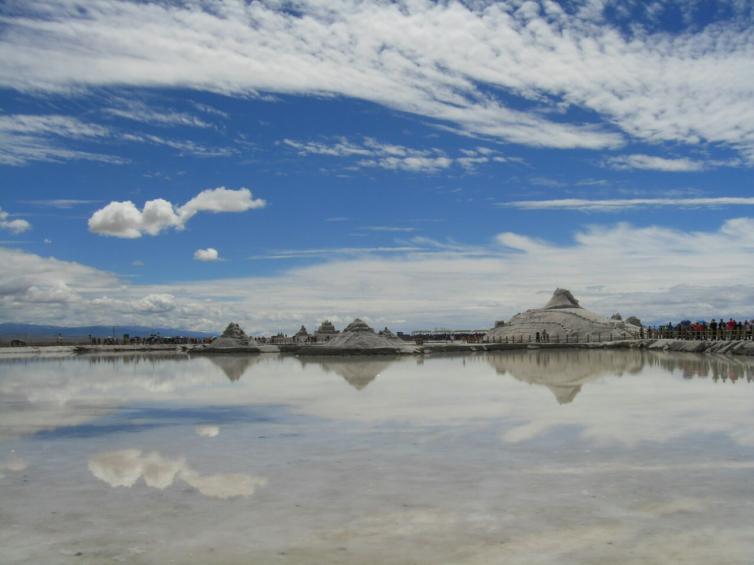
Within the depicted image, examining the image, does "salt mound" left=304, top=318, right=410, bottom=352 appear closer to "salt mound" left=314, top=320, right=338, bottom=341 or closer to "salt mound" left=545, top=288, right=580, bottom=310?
"salt mound" left=314, top=320, right=338, bottom=341

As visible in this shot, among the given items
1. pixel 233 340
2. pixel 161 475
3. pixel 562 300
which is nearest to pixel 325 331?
pixel 233 340

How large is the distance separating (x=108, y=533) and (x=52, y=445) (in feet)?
18.1

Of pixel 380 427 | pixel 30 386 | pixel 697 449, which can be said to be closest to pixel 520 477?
pixel 697 449

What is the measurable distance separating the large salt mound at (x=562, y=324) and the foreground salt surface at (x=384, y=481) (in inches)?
2207

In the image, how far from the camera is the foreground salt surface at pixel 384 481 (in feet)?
20.1

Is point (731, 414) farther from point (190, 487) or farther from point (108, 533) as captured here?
point (108, 533)

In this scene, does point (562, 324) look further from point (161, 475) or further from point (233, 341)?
point (161, 475)

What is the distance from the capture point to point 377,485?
27.2 ft

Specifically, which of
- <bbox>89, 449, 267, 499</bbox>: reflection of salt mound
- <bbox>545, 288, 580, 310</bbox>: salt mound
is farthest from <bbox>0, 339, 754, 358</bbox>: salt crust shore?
<bbox>89, 449, 267, 499</bbox>: reflection of salt mound

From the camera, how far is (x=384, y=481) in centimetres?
852

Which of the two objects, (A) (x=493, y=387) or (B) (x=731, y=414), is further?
(A) (x=493, y=387)

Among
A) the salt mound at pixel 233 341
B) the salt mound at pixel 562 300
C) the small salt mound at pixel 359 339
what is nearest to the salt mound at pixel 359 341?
the small salt mound at pixel 359 339

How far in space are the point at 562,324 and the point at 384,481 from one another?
235ft

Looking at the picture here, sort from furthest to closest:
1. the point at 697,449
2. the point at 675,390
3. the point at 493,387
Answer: the point at 493,387 → the point at 675,390 → the point at 697,449
